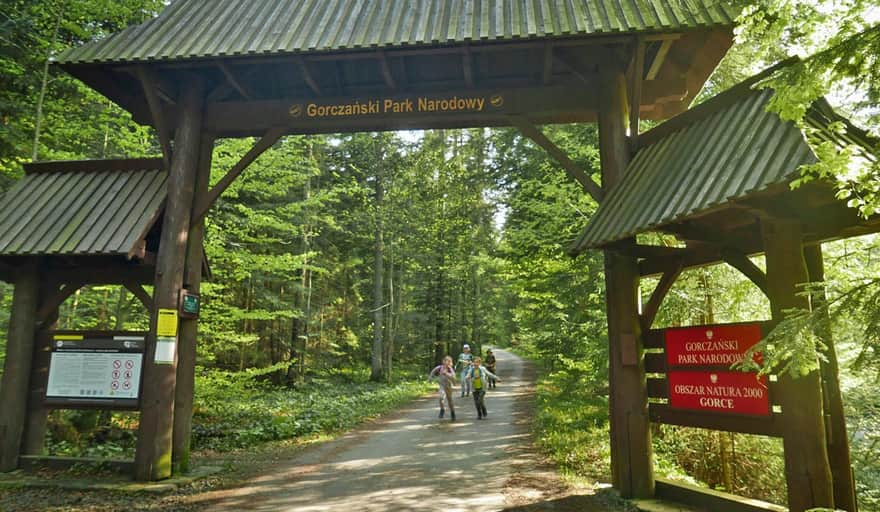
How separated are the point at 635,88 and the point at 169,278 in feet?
23.2

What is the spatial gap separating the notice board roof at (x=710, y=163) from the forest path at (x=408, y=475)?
→ 11.3ft

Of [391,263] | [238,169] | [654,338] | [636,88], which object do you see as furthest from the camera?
[391,263]

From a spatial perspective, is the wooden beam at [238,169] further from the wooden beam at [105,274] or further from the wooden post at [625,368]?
the wooden post at [625,368]

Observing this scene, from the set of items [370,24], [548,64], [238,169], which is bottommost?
[238,169]

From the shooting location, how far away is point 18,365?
7547 mm

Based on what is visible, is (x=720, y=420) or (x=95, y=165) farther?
(x=95, y=165)

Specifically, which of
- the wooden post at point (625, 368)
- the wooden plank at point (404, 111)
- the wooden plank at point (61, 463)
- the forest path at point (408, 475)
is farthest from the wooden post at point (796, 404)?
the wooden plank at point (61, 463)

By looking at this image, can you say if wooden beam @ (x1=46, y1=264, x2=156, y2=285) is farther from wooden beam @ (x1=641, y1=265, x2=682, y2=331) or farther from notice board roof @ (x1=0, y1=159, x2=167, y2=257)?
wooden beam @ (x1=641, y1=265, x2=682, y2=331)

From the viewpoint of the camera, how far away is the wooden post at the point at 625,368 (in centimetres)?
602

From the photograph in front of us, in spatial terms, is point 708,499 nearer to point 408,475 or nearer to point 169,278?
point 408,475

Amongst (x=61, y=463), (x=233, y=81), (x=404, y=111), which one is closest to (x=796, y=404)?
(x=404, y=111)

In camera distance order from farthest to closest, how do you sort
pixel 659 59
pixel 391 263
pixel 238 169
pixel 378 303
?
pixel 391 263 → pixel 378 303 → pixel 238 169 → pixel 659 59

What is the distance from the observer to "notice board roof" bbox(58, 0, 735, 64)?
6.45 m

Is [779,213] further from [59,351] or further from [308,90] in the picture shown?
[59,351]
